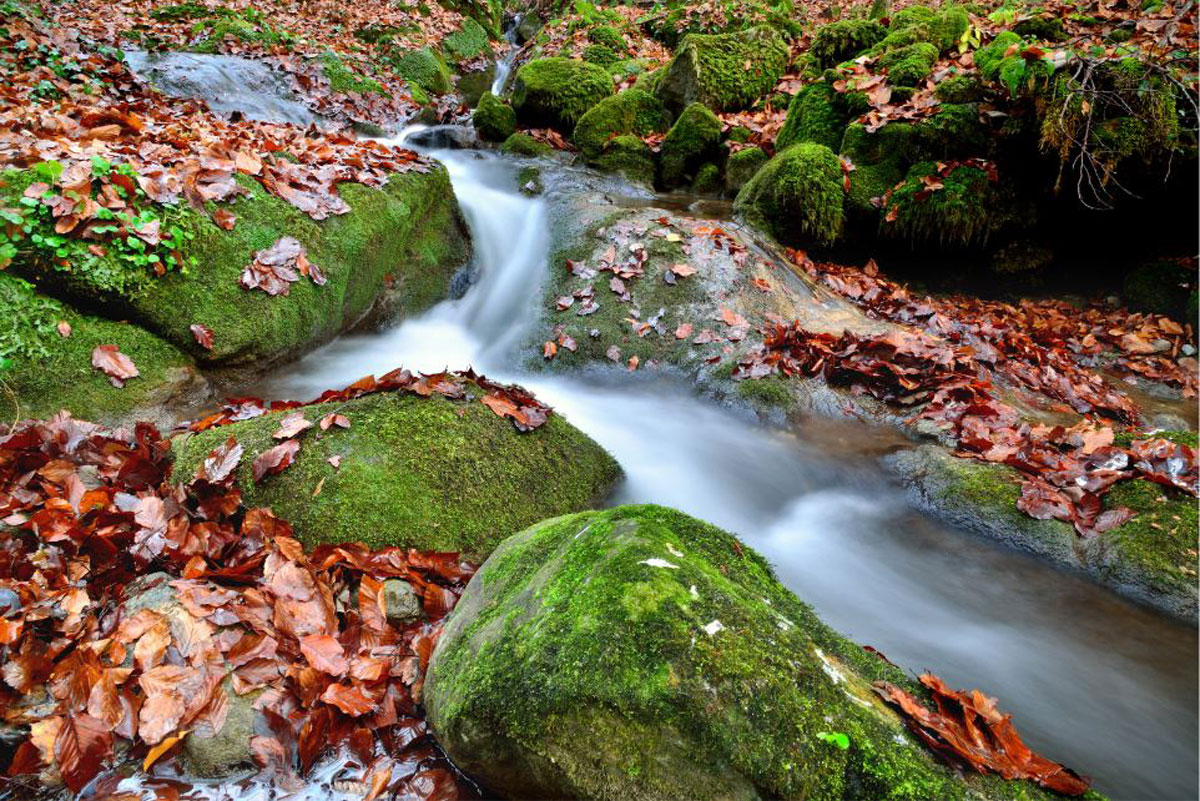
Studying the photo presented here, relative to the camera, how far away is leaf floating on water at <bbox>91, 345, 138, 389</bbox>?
378 cm

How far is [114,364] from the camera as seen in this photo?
12.6 feet

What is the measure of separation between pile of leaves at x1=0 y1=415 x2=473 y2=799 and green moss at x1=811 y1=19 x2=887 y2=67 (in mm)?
10639

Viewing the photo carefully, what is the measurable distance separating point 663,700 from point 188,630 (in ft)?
5.90

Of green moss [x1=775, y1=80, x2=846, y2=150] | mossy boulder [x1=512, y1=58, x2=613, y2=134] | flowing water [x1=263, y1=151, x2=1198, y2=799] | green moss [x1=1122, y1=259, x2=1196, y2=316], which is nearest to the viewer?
flowing water [x1=263, y1=151, x2=1198, y2=799]

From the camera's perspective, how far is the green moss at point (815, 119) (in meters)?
8.16

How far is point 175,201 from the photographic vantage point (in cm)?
434

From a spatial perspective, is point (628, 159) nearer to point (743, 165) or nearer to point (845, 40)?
point (743, 165)

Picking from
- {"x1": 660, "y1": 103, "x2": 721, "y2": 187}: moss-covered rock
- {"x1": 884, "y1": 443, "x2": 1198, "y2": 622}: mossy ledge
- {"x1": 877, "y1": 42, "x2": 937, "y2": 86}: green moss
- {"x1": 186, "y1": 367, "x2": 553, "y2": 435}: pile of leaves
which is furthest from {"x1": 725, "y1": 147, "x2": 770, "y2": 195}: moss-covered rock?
{"x1": 186, "y1": 367, "x2": 553, "y2": 435}: pile of leaves

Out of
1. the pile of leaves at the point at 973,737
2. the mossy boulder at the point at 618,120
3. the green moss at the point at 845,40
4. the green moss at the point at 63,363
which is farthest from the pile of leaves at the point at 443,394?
the green moss at the point at 845,40

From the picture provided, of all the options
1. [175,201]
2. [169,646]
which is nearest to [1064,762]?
[169,646]

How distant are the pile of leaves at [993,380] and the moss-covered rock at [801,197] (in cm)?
46

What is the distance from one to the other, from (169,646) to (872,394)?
15.6ft

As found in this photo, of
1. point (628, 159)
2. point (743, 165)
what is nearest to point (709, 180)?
point (743, 165)

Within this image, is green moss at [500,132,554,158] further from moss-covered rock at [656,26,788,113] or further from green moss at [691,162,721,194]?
green moss at [691,162,721,194]
